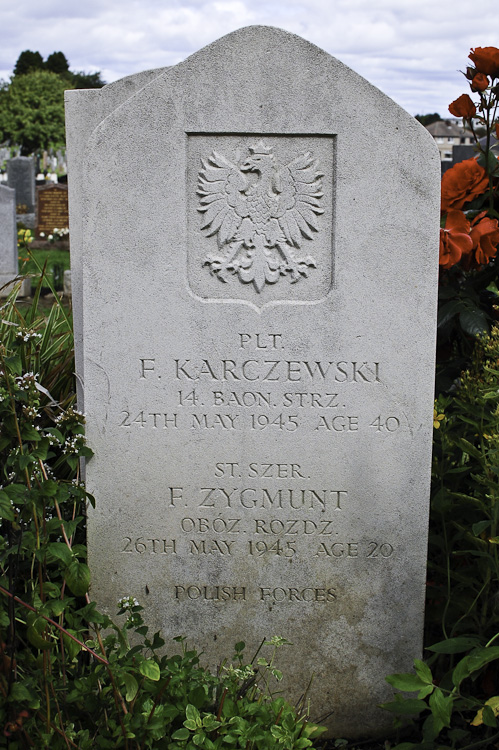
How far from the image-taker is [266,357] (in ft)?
8.84

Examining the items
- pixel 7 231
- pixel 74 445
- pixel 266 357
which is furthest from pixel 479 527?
pixel 7 231

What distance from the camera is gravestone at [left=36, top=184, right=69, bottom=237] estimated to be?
1509 centimetres

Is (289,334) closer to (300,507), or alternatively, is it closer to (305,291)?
(305,291)

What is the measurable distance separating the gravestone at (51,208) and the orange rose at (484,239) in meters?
13.1

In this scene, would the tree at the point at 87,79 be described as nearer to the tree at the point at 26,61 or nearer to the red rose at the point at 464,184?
the tree at the point at 26,61

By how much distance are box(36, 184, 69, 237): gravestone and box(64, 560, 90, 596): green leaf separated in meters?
13.7

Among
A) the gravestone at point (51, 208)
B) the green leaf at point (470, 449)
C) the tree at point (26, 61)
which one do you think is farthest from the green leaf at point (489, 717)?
the tree at point (26, 61)

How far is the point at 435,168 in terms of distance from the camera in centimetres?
256

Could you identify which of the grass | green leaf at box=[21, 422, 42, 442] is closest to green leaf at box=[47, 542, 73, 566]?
green leaf at box=[21, 422, 42, 442]

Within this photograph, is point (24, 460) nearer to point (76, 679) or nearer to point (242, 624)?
point (76, 679)

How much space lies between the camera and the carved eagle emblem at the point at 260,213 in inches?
103

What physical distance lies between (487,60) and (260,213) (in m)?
1.30

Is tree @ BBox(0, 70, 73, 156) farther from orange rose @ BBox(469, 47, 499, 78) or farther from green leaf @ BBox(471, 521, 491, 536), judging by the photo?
green leaf @ BBox(471, 521, 491, 536)

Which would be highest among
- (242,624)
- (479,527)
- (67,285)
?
(67,285)
